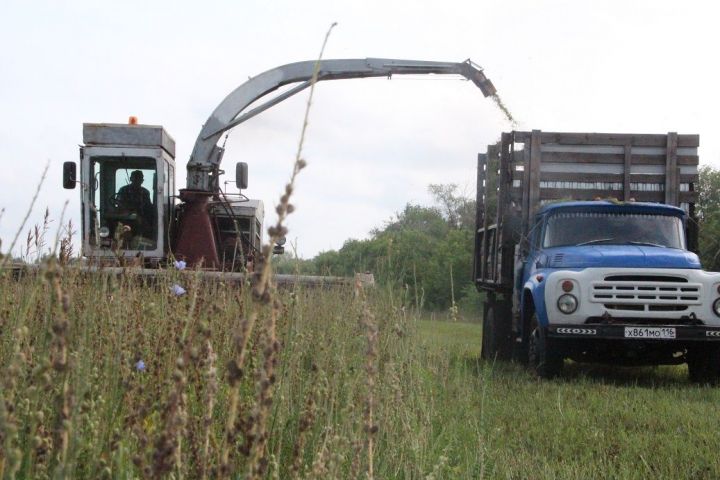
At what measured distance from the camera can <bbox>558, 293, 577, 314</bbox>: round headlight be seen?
32.1 ft

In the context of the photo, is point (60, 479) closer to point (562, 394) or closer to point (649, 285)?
point (562, 394)

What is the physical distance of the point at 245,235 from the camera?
16609mm

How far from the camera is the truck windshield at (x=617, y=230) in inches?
423

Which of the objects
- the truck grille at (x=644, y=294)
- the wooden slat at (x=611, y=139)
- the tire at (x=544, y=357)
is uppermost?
the wooden slat at (x=611, y=139)

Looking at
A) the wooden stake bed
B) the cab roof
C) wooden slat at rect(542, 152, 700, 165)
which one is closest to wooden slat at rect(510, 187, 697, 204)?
the wooden stake bed

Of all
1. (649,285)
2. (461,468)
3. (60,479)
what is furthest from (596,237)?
(60,479)

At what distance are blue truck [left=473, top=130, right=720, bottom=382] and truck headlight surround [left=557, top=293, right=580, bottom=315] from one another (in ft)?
0.04

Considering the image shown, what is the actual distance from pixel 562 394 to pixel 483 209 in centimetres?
664

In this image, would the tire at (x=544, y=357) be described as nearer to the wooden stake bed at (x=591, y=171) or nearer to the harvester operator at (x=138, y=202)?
the wooden stake bed at (x=591, y=171)

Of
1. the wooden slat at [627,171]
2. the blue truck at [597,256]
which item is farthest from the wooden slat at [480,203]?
the wooden slat at [627,171]

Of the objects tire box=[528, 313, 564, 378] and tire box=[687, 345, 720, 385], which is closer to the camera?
tire box=[528, 313, 564, 378]

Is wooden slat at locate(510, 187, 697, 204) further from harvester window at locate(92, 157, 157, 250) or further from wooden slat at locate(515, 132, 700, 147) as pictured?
harvester window at locate(92, 157, 157, 250)

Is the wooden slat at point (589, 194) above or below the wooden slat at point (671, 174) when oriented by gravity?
below

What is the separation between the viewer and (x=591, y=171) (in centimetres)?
1228
